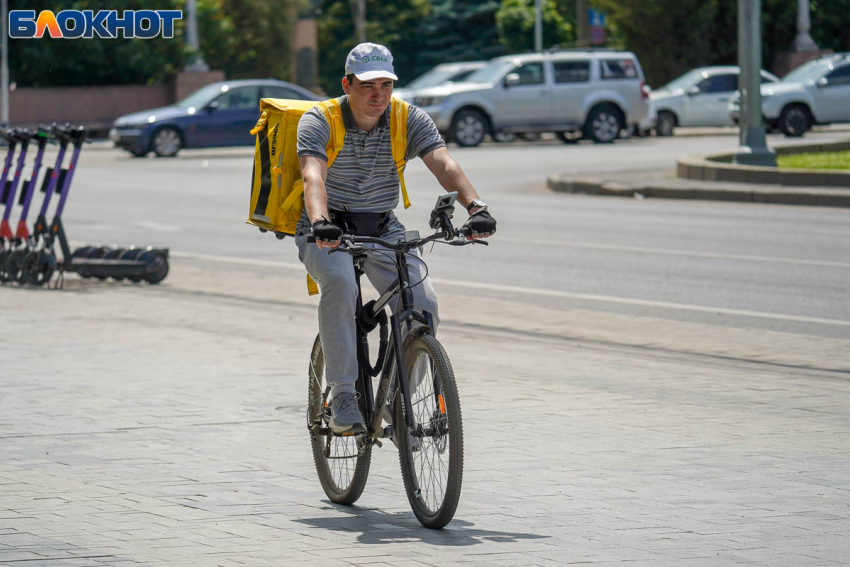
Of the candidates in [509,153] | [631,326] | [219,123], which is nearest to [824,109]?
[509,153]

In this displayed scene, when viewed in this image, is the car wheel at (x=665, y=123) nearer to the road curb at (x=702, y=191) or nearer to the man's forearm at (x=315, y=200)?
the road curb at (x=702, y=191)

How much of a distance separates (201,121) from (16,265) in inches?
765

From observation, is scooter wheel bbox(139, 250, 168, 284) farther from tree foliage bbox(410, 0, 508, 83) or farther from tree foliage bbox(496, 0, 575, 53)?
tree foliage bbox(410, 0, 508, 83)

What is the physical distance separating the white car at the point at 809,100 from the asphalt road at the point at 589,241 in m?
8.14

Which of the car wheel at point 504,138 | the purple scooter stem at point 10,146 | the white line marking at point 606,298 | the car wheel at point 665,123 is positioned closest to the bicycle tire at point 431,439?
the white line marking at point 606,298

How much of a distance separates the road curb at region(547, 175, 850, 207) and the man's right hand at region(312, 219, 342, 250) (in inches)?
617

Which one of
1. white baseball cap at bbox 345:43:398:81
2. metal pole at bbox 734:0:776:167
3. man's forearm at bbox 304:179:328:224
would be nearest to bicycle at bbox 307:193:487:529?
man's forearm at bbox 304:179:328:224

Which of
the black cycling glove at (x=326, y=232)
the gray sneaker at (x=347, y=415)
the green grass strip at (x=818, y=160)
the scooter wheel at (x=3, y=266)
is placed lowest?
the gray sneaker at (x=347, y=415)

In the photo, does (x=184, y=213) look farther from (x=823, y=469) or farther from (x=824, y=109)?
(x=824, y=109)

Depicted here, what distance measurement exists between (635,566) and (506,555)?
0.42 meters

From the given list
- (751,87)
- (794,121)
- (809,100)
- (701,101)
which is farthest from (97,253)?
(701,101)

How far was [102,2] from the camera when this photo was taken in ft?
144

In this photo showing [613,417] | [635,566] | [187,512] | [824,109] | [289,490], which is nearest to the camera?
[635,566]

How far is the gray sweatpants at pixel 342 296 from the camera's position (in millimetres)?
5555
